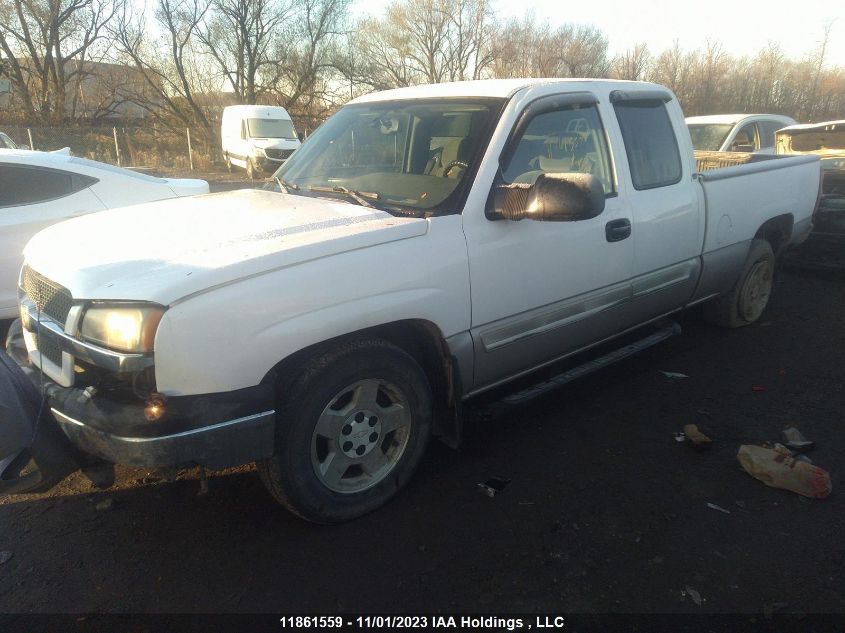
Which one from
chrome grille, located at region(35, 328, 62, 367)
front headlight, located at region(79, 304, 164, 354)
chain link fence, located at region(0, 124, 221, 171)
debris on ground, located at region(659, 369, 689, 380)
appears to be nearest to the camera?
front headlight, located at region(79, 304, 164, 354)

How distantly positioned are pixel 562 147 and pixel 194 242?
2156 millimetres

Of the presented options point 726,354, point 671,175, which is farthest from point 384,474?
point 726,354

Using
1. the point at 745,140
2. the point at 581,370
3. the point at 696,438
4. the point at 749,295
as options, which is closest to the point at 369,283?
the point at 581,370

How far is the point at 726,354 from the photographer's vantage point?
5.16 metres

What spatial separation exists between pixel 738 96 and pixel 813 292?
97.6 ft

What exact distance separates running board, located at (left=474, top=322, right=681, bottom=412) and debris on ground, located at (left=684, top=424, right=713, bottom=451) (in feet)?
2.02

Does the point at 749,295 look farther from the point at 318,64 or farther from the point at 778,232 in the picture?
the point at 318,64

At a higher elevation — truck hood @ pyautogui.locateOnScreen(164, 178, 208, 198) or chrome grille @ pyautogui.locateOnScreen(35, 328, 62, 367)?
truck hood @ pyautogui.locateOnScreen(164, 178, 208, 198)

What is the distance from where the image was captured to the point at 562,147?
12.1ft

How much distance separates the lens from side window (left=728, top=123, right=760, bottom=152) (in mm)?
10328

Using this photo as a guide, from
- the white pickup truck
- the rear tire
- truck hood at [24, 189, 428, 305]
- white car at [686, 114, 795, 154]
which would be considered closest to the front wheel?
the white pickup truck

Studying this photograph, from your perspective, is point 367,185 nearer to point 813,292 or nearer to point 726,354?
point 726,354

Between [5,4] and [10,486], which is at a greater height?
[5,4]

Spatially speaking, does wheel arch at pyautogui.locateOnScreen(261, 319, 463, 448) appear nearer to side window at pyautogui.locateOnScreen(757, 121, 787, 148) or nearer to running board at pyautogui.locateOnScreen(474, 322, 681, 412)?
running board at pyautogui.locateOnScreen(474, 322, 681, 412)
